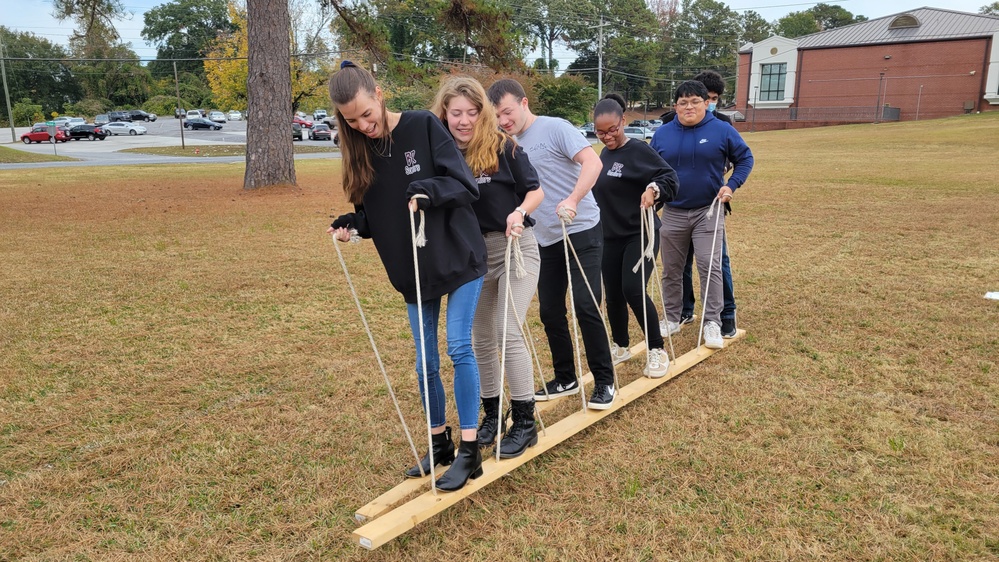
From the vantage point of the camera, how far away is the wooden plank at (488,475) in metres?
2.63

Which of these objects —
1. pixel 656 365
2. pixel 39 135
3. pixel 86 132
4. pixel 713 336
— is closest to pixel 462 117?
pixel 656 365

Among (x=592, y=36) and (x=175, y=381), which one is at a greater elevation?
(x=592, y=36)

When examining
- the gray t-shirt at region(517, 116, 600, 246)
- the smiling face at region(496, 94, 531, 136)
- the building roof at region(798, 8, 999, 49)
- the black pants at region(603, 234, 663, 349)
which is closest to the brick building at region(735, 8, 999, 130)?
the building roof at region(798, 8, 999, 49)

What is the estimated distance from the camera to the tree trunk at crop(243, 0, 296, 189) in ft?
47.1

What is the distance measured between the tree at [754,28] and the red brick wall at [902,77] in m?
33.8

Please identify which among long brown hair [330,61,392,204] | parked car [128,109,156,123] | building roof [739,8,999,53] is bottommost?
long brown hair [330,61,392,204]

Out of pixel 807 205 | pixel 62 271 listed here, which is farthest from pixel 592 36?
pixel 62 271

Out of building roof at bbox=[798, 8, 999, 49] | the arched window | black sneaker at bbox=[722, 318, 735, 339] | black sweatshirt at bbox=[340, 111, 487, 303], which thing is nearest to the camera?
black sweatshirt at bbox=[340, 111, 487, 303]

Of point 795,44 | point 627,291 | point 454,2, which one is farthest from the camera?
point 795,44

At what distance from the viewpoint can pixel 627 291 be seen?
14.3ft

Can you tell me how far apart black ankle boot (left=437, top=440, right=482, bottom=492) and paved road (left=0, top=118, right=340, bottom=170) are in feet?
93.5

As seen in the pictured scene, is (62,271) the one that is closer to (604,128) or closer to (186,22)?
(604,128)

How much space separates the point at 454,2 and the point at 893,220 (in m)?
10.7

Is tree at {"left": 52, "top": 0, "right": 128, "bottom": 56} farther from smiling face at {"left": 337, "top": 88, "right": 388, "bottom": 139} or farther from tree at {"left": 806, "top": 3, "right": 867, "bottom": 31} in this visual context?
tree at {"left": 806, "top": 3, "right": 867, "bottom": 31}
